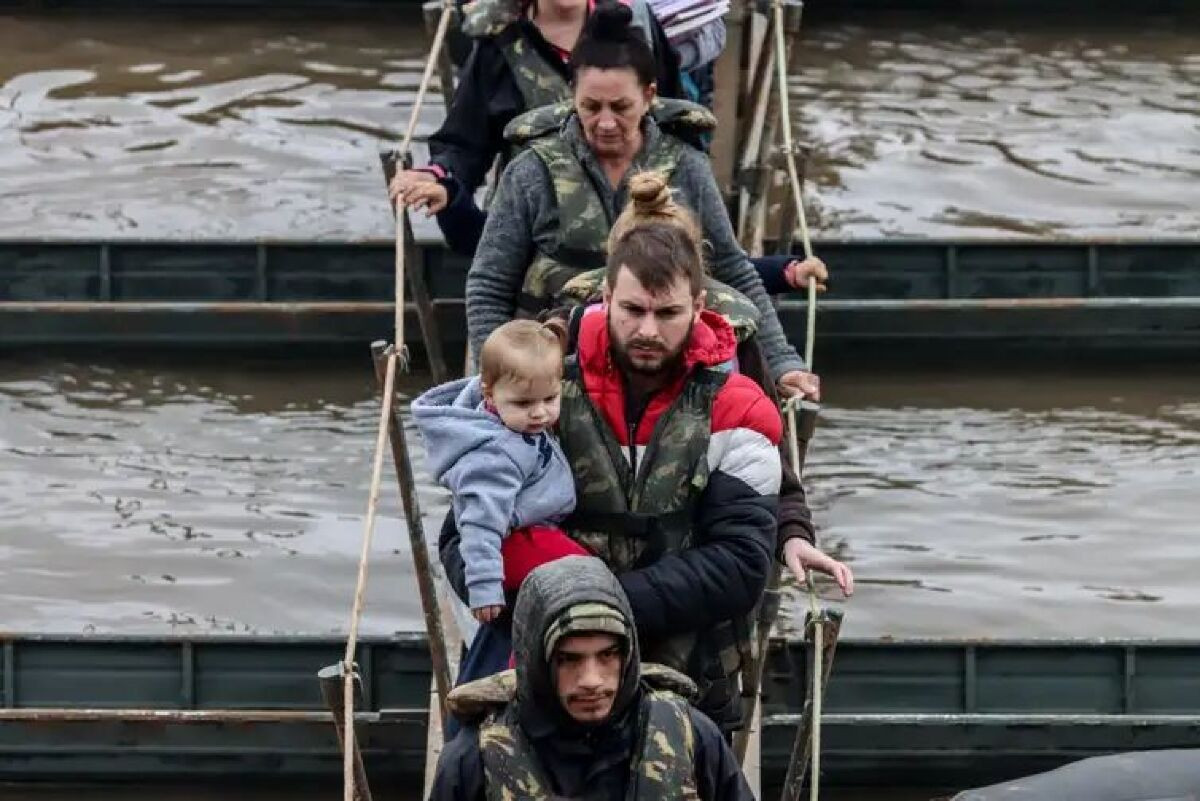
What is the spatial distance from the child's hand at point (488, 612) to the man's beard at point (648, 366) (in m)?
0.64

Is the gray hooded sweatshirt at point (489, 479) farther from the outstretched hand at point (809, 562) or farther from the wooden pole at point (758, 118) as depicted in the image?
the wooden pole at point (758, 118)

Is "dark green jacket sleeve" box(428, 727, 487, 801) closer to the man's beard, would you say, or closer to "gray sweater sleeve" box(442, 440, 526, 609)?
"gray sweater sleeve" box(442, 440, 526, 609)

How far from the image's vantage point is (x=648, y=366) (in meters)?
6.57

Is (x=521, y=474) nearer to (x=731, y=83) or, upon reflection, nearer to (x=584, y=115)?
(x=584, y=115)

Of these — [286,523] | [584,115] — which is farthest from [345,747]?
[286,523]

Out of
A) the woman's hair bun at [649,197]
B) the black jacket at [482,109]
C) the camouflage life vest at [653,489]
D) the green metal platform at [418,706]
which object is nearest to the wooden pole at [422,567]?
the black jacket at [482,109]

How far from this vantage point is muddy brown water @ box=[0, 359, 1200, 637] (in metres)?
12.6

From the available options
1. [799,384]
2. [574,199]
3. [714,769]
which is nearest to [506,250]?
[574,199]

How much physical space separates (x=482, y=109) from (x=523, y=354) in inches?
133

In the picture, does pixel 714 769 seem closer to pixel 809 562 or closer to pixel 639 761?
pixel 639 761

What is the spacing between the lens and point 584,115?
26.0ft

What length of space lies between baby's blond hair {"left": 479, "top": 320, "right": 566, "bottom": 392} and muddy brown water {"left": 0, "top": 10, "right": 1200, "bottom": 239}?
33.5 feet

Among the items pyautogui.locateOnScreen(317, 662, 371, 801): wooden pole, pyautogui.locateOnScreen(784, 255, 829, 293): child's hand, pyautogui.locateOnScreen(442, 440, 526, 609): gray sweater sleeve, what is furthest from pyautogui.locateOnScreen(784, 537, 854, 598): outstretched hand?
pyautogui.locateOnScreen(784, 255, 829, 293): child's hand

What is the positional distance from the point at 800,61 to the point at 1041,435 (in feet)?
19.8
